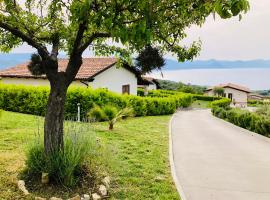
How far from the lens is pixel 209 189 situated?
8.87 meters

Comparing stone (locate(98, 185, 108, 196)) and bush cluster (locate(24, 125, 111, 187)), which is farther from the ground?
bush cluster (locate(24, 125, 111, 187))

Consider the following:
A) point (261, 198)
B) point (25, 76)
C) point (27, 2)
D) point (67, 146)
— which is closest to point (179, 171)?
point (261, 198)

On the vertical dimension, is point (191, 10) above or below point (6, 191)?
above

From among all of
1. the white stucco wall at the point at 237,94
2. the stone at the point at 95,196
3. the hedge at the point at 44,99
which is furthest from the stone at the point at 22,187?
the white stucco wall at the point at 237,94

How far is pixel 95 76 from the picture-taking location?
2973cm

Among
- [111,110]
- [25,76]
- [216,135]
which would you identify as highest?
[25,76]

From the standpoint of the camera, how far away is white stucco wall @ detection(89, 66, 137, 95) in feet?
100

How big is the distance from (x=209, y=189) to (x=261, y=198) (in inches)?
44.7

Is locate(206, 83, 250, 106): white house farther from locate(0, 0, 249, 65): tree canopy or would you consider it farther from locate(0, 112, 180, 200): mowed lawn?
Result: locate(0, 0, 249, 65): tree canopy

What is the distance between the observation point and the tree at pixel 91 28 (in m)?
5.43

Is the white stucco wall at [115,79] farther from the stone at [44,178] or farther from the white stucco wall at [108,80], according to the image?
the stone at [44,178]

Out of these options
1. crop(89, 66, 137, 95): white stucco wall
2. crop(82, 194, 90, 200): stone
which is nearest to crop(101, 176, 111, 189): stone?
crop(82, 194, 90, 200): stone

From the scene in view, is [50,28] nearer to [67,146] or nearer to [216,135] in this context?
[67,146]

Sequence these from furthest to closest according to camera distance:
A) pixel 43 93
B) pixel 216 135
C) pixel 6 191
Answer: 1. pixel 43 93
2. pixel 216 135
3. pixel 6 191
